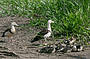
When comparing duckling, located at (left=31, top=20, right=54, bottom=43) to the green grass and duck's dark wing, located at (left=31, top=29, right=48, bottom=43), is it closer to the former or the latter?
duck's dark wing, located at (left=31, top=29, right=48, bottom=43)

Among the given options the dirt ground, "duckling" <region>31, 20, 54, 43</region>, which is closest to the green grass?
"duckling" <region>31, 20, 54, 43</region>

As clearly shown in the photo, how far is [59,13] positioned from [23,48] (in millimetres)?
2123

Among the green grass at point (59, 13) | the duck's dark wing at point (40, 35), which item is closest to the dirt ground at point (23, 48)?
the duck's dark wing at point (40, 35)

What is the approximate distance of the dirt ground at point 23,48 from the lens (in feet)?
20.7

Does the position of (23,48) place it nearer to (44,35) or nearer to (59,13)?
(44,35)

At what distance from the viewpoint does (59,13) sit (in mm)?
8523

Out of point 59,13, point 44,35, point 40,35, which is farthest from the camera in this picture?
point 59,13

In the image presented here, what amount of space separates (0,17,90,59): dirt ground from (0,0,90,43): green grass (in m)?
0.48

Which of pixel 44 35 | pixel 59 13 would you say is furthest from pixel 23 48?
pixel 59 13

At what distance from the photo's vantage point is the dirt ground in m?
6.32

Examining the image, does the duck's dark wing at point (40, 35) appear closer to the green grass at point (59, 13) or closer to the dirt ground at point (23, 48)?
the dirt ground at point (23, 48)

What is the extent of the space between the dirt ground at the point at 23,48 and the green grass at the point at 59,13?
483 millimetres

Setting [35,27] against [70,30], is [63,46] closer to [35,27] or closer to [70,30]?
[70,30]

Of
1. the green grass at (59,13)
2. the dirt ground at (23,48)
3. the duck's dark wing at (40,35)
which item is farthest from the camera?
the duck's dark wing at (40,35)
